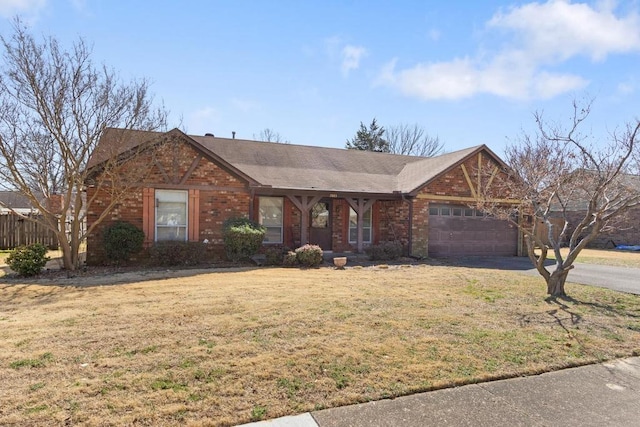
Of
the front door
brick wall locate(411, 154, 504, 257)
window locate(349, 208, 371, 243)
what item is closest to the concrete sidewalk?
brick wall locate(411, 154, 504, 257)

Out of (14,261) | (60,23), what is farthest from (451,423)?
(60,23)

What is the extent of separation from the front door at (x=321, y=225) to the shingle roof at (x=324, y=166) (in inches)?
41.1

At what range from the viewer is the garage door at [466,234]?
616 inches

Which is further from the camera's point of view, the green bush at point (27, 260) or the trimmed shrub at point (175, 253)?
the trimmed shrub at point (175, 253)

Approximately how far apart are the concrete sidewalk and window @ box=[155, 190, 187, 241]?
10299 millimetres

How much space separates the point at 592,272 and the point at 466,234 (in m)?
4.82

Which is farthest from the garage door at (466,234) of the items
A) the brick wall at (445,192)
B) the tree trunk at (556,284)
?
the tree trunk at (556,284)

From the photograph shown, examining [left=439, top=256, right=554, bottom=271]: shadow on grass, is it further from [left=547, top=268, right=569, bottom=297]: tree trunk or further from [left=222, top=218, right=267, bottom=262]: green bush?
[left=222, top=218, right=267, bottom=262]: green bush

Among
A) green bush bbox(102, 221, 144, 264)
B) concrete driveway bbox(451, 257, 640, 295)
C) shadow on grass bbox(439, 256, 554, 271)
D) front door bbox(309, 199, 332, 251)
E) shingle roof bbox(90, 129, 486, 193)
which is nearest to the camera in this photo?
concrete driveway bbox(451, 257, 640, 295)

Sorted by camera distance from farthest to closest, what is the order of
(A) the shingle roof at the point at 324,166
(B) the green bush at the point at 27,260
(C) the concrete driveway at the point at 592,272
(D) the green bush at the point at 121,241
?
(A) the shingle roof at the point at 324,166, (D) the green bush at the point at 121,241, (C) the concrete driveway at the point at 592,272, (B) the green bush at the point at 27,260

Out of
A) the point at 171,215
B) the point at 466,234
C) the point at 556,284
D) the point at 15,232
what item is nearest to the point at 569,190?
the point at 556,284

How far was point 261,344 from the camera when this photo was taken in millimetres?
4559

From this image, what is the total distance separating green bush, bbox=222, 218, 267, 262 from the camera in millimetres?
11742

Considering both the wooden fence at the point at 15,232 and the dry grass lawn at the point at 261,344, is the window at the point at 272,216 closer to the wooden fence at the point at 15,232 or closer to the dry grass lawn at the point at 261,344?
the dry grass lawn at the point at 261,344
